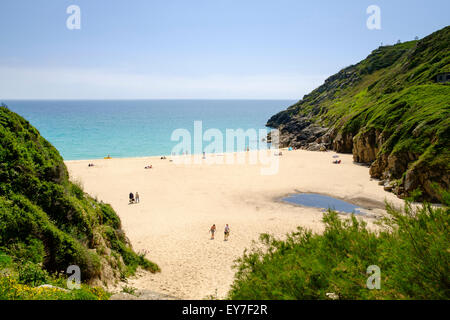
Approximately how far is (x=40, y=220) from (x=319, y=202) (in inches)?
915

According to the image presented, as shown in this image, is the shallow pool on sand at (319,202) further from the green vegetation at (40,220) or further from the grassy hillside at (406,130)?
the green vegetation at (40,220)

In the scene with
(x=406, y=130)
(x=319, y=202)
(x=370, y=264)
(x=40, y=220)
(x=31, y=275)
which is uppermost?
(x=406, y=130)

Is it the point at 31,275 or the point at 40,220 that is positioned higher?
the point at 40,220

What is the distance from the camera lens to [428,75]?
1961 inches

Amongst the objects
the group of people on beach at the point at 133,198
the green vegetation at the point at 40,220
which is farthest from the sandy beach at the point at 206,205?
the green vegetation at the point at 40,220

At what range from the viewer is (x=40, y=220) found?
334 inches

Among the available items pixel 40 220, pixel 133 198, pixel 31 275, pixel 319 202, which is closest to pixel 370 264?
pixel 31 275

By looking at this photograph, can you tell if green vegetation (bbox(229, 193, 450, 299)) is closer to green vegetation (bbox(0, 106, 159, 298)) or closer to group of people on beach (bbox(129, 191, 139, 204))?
green vegetation (bbox(0, 106, 159, 298))

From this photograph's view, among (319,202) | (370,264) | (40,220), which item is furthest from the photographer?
(319,202)

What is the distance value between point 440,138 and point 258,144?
53.1 meters

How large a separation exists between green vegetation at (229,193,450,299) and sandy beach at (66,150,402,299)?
6.17 metres

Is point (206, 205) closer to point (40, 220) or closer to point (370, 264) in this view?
point (40, 220)

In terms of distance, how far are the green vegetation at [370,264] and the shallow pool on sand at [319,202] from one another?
58.1 ft

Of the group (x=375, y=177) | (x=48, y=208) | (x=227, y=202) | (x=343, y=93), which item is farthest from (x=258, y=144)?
(x=48, y=208)
